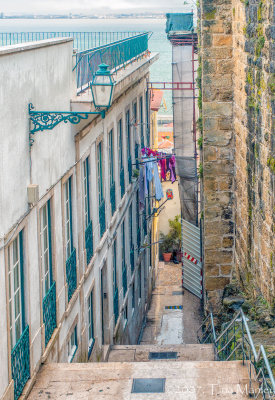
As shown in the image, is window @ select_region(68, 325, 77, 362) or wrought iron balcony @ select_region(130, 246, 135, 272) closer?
window @ select_region(68, 325, 77, 362)

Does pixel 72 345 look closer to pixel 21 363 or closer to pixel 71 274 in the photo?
pixel 71 274

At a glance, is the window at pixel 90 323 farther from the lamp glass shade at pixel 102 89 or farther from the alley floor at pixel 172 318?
the alley floor at pixel 172 318

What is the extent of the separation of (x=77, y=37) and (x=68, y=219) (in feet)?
17.8

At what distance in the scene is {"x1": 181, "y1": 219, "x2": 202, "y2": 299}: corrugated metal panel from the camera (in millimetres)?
18500

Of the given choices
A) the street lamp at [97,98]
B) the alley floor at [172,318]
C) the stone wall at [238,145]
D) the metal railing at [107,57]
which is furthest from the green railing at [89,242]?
the alley floor at [172,318]

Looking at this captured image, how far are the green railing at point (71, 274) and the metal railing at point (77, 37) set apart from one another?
3.22 meters

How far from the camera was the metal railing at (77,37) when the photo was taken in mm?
11114

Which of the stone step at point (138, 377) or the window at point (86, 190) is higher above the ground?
the window at point (86, 190)

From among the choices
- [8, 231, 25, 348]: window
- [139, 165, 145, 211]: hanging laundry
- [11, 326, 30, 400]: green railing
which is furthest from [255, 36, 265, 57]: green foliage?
[139, 165, 145, 211]: hanging laundry

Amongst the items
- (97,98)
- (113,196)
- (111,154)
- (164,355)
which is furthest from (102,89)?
(113,196)

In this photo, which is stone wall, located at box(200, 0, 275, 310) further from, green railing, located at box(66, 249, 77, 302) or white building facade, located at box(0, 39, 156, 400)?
green railing, located at box(66, 249, 77, 302)

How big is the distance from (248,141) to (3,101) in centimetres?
587

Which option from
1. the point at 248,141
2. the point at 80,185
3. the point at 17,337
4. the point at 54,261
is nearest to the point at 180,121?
the point at 248,141

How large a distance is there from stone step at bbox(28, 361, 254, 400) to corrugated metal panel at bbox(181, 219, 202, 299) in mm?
9858
